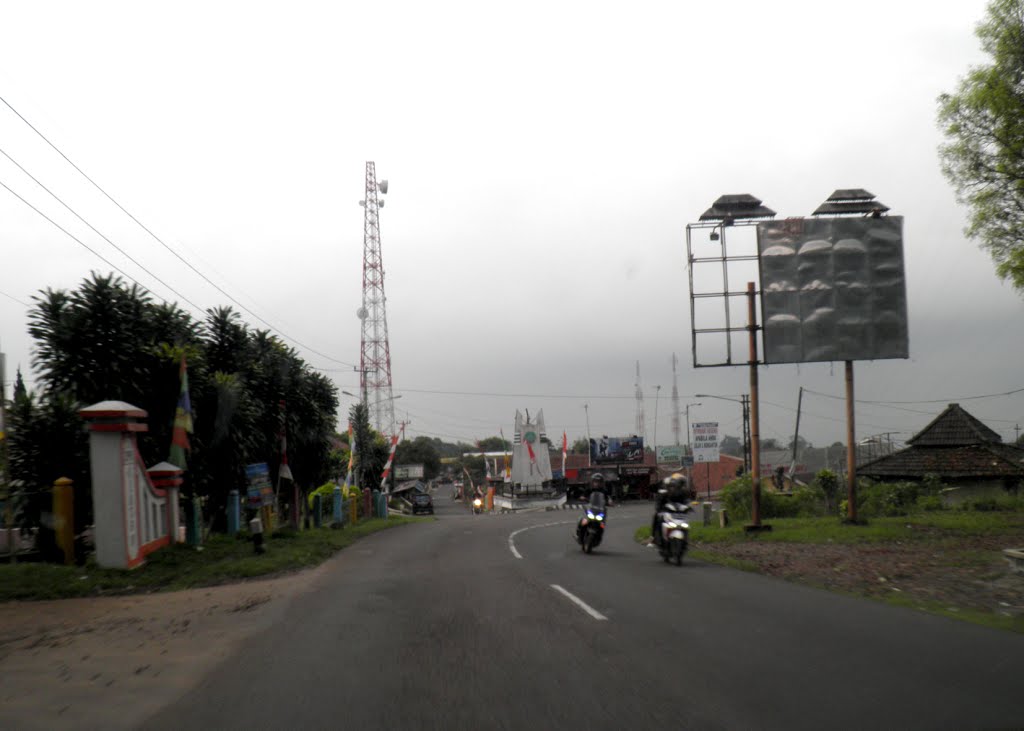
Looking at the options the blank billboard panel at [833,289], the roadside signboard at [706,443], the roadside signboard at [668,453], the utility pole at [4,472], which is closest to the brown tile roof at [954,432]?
the roadside signboard at [706,443]

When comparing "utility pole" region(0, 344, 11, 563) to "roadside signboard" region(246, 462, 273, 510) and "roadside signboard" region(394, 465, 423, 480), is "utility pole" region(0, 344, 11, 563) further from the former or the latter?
"roadside signboard" region(394, 465, 423, 480)

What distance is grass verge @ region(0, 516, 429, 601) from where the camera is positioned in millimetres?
13117

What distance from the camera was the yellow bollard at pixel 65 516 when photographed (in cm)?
1486

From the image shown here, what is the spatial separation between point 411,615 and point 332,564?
813cm

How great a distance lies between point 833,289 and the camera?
2111 centimetres

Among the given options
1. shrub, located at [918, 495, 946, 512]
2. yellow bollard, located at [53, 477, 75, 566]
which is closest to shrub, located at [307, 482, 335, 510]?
yellow bollard, located at [53, 477, 75, 566]

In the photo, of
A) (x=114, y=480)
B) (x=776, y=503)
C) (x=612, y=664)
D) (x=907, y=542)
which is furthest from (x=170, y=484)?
(x=776, y=503)

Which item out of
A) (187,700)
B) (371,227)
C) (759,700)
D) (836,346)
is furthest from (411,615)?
(371,227)

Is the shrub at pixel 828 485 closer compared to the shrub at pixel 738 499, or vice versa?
the shrub at pixel 828 485

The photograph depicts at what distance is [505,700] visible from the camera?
6.23 m

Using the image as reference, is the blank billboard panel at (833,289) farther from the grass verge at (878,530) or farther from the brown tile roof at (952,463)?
the brown tile roof at (952,463)

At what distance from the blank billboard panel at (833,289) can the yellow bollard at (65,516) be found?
15678mm

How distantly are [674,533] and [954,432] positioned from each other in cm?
2729

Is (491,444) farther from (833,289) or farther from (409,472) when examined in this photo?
(833,289)
